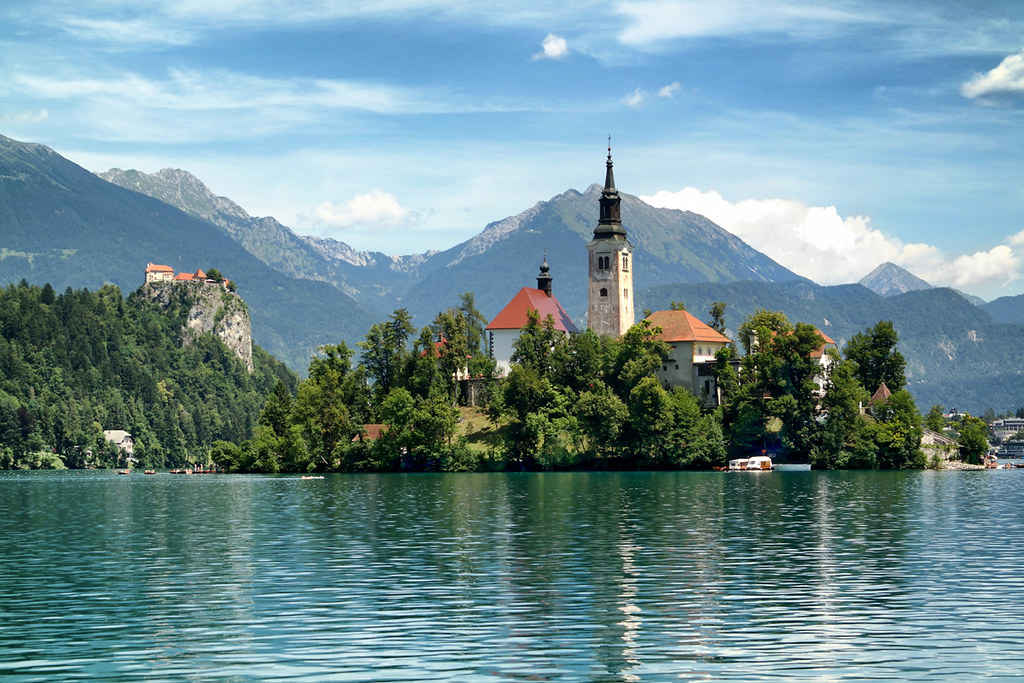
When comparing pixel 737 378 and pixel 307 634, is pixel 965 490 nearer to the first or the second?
pixel 737 378

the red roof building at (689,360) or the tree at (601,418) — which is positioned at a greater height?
the red roof building at (689,360)

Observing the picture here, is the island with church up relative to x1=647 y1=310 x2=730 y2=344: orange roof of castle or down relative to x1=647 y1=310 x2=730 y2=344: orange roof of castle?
down

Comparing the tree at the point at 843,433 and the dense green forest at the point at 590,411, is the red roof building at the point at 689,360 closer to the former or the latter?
the dense green forest at the point at 590,411

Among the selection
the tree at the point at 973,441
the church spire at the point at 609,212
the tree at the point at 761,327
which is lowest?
the tree at the point at 973,441

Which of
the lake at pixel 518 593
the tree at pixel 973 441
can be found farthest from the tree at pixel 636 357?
the lake at pixel 518 593

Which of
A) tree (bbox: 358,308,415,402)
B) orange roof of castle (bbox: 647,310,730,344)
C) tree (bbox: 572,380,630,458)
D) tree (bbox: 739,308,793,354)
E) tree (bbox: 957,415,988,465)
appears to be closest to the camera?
tree (bbox: 572,380,630,458)

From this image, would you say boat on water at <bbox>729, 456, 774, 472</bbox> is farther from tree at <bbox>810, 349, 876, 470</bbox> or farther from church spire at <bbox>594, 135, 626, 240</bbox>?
church spire at <bbox>594, 135, 626, 240</bbox>

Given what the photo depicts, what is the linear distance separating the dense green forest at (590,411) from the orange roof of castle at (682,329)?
5102 millimetres

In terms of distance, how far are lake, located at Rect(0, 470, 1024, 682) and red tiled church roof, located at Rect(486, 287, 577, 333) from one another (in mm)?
89068

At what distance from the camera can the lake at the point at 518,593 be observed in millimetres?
27406

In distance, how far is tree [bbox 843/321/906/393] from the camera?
150125 millimetres

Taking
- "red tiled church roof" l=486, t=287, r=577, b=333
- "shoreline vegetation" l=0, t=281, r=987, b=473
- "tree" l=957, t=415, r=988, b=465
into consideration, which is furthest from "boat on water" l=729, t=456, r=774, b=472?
"red tiled church roof" l=486, t=287, r=577, b=333

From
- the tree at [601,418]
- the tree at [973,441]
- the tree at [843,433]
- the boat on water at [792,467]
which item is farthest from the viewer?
the tree at [973,441]

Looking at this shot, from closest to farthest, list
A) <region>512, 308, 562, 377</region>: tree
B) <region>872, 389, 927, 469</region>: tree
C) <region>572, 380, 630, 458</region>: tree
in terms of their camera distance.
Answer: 1. <region>872, 389, 927, 469</region>: tree
2. <region>572, 380, 630, 458</region>: tree
3. <region>512, 308, 562, 377</region>: tree
